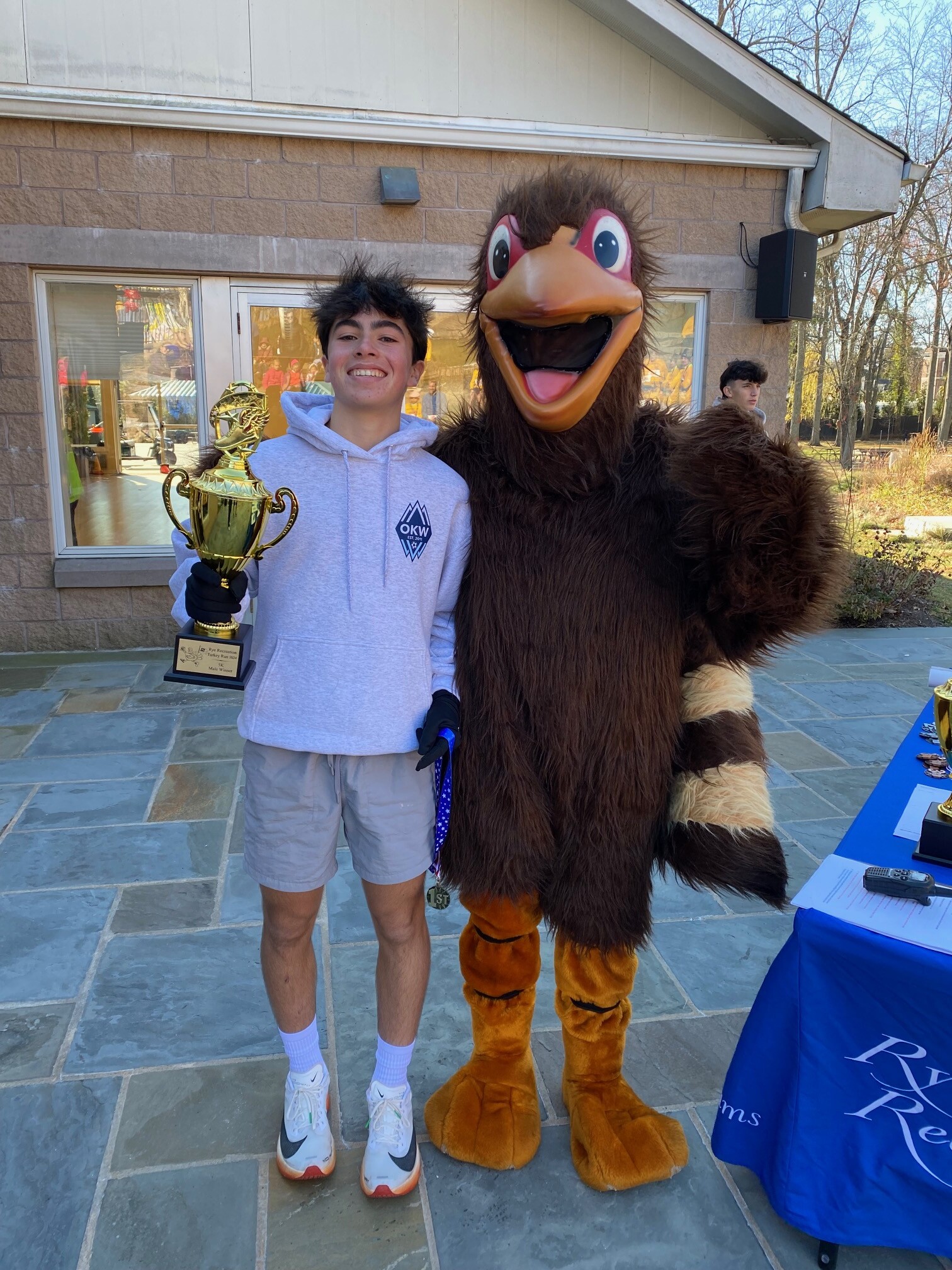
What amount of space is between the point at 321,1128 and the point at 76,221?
5.20 metres

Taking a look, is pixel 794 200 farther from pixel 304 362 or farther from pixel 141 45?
pixel 141 45

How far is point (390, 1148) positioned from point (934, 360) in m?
22.8

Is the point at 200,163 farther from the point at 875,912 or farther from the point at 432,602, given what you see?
the point at 875,912

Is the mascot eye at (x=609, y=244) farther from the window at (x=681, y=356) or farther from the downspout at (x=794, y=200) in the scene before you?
the downspout at (x=794, y=200)

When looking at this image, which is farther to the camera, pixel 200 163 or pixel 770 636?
pixel 200 163

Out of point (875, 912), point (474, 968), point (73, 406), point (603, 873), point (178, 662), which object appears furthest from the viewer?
point (73, 406)

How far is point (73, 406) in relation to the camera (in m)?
5.78

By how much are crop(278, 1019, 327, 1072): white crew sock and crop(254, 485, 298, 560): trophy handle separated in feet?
3.35

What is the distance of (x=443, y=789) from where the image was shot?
5.86 feet

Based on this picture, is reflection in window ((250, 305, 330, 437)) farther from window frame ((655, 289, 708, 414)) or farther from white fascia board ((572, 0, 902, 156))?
white fascia board ((572, 0, 902, 156))

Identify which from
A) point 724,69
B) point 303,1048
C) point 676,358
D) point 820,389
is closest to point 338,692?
point 303,1048

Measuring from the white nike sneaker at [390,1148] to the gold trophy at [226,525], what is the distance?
0.96m

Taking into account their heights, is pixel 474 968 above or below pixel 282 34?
below

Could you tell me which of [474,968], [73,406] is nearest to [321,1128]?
[474,968]
